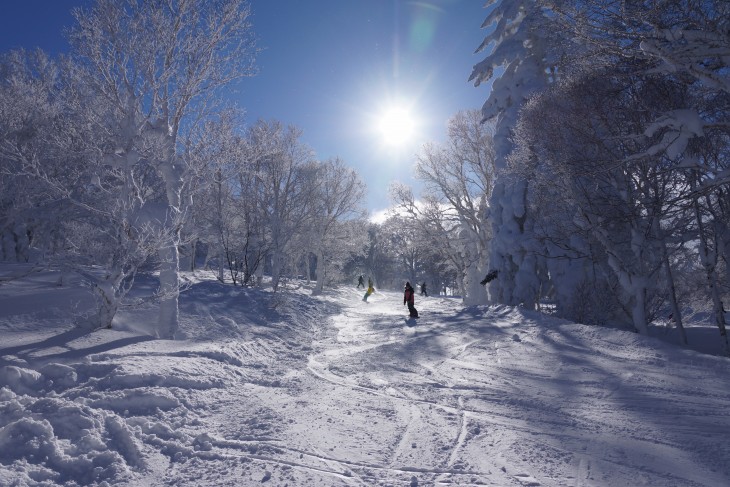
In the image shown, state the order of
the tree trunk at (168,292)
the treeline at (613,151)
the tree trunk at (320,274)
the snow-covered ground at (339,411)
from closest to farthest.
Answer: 1. the snow-covered ground at (339,411)
2. the treeline at (613,151)
3. the tree trunk at (168,292)
4. the tree trunk at (320,274)

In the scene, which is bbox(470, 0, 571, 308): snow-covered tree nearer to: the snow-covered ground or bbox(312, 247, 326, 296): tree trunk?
the snow-covered ground

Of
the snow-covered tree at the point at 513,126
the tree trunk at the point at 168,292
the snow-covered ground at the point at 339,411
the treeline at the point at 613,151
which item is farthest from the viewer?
the snow-covered tree at the point at 513,126

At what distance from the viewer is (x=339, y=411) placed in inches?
186

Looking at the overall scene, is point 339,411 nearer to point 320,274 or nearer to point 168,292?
point 168,292

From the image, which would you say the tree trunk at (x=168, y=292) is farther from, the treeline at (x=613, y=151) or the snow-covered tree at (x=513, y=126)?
the snow-covered tree at (x=513, y=126)

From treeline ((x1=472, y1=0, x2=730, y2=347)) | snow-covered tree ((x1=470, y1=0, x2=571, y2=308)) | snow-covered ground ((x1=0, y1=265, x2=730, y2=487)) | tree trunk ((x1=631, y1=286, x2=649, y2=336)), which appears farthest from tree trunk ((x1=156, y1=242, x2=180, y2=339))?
snow-covered tree ((x1=470, y1=0, x2=571, y2=308))

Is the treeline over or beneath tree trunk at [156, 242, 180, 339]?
over

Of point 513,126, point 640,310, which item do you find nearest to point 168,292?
point 640,310

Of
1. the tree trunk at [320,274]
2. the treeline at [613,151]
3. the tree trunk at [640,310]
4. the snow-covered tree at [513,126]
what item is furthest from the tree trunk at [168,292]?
the tree trunk at [320,274]

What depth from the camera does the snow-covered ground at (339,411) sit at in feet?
10.5

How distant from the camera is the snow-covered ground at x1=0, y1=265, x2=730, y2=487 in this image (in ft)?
10.5

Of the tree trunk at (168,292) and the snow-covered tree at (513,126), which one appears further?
the snow-covered tree at (513,126)

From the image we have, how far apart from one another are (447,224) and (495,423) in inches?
783

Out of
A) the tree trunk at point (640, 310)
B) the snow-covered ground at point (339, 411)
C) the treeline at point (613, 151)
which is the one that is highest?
the treeline at point (613, 151)
